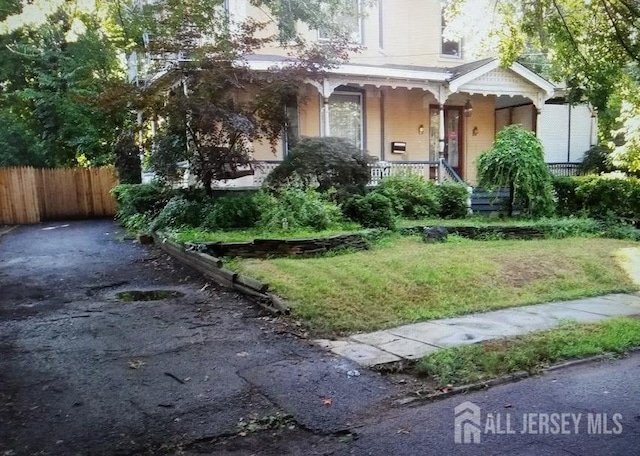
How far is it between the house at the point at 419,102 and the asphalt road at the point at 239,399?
9.26 metres

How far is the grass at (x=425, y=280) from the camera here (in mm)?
6875

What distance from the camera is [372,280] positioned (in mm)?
7848

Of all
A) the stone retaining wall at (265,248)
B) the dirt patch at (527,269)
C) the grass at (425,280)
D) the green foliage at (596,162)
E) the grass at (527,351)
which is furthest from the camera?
the green foliage at (596,162)

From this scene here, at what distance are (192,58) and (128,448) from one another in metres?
9.12

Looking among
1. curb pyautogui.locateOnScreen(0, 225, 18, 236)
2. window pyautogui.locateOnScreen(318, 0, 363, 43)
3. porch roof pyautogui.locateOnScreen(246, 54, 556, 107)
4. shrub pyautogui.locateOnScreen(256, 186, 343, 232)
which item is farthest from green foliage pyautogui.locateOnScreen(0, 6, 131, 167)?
shrub pyautogui.locateOnScreen(256, 186, 343, 232)

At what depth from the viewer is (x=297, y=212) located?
455 inches

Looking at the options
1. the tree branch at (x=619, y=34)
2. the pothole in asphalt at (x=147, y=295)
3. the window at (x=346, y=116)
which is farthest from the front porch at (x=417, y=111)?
the tree branch at (x=619, y=34)

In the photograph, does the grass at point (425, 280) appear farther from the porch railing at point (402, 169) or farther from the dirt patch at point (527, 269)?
the porch railing at point (402, 169)

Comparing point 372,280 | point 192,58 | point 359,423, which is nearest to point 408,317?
point 372,280

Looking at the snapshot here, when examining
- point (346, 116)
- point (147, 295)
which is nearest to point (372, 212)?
point (147, 295)

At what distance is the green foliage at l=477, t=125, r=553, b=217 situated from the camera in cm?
1392

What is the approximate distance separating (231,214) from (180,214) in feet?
4.63

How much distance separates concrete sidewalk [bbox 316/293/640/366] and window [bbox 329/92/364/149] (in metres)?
11.3

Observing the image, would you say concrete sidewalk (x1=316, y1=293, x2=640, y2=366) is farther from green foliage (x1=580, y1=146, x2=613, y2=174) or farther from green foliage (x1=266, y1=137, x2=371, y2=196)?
green foliage (x1=580, y1=146, x2=613, y2=174)
